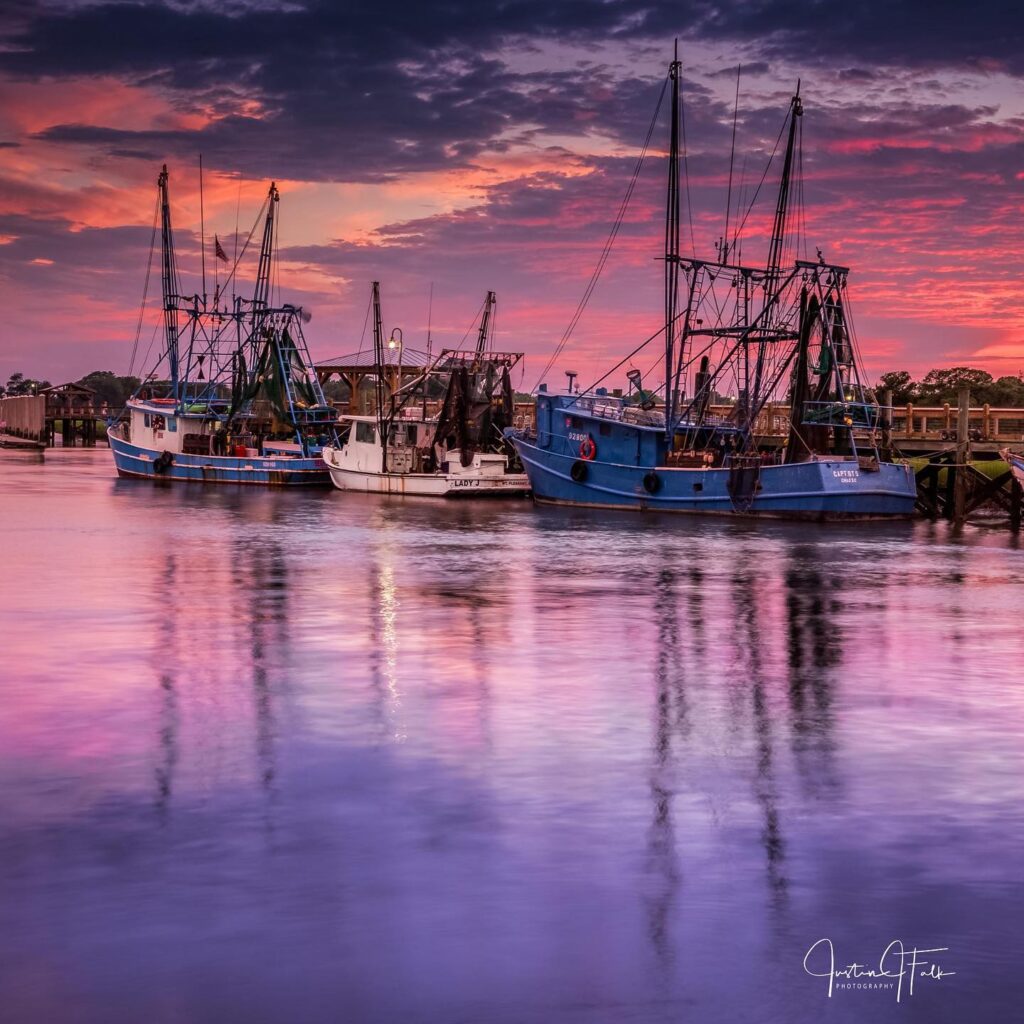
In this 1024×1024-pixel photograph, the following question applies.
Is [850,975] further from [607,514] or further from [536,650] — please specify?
[607,514]

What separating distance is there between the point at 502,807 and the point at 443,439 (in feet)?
187

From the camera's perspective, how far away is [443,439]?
68.7 m

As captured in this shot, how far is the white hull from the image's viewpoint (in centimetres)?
6662

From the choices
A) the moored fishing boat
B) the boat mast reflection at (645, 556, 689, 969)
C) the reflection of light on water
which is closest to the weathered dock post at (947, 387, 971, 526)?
the moored fishing boat

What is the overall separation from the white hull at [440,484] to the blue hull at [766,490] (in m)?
8.37

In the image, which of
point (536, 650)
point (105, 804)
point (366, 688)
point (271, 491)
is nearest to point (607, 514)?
point (271, 491)

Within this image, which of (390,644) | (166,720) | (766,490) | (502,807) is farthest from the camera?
(766,490)

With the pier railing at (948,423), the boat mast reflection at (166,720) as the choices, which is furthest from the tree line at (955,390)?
the boat mast reflection at (166,720)

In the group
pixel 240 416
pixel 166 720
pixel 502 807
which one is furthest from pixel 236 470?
pixel 502 807

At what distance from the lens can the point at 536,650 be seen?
21.3 m

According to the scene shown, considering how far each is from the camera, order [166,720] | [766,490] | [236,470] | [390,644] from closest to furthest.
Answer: [166,720], [390,644], [766,490], [236,470]

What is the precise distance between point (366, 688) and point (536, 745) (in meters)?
3.84

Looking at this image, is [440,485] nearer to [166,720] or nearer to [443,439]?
[443,439]

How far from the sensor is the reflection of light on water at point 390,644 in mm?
16062
